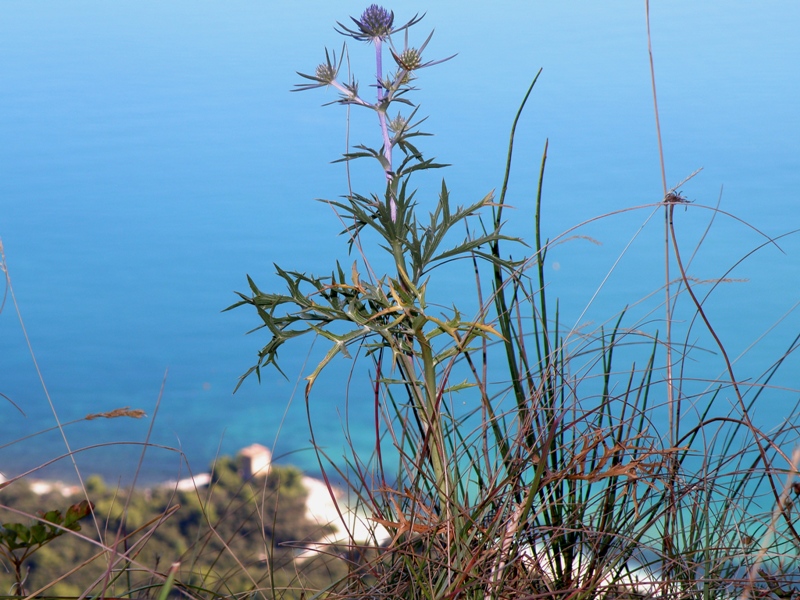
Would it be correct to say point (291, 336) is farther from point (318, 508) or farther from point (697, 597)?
point (318, 508)

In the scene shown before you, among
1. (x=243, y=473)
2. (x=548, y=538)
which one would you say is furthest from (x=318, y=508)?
(x=548, y=538)

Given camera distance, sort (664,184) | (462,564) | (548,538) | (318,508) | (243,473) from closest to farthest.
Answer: (462,564) → (548,538) → (664,184) → (318,508) → (243,473)

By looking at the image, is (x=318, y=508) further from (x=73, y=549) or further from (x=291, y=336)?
(x=291, y=336)

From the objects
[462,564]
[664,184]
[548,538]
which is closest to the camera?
[462,564]

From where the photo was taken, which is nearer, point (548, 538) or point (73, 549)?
point (548, 538)

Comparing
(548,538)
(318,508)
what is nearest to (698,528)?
(548,538)

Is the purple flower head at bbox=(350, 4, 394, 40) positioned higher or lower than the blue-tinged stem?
higher

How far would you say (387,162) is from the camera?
3.80 ft

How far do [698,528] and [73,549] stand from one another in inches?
79.0

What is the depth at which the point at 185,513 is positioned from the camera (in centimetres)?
271

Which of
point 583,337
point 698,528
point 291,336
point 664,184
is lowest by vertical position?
point 698,528

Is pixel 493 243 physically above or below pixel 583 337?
above

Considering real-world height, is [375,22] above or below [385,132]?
above

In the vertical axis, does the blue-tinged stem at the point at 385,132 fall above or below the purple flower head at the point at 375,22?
below
